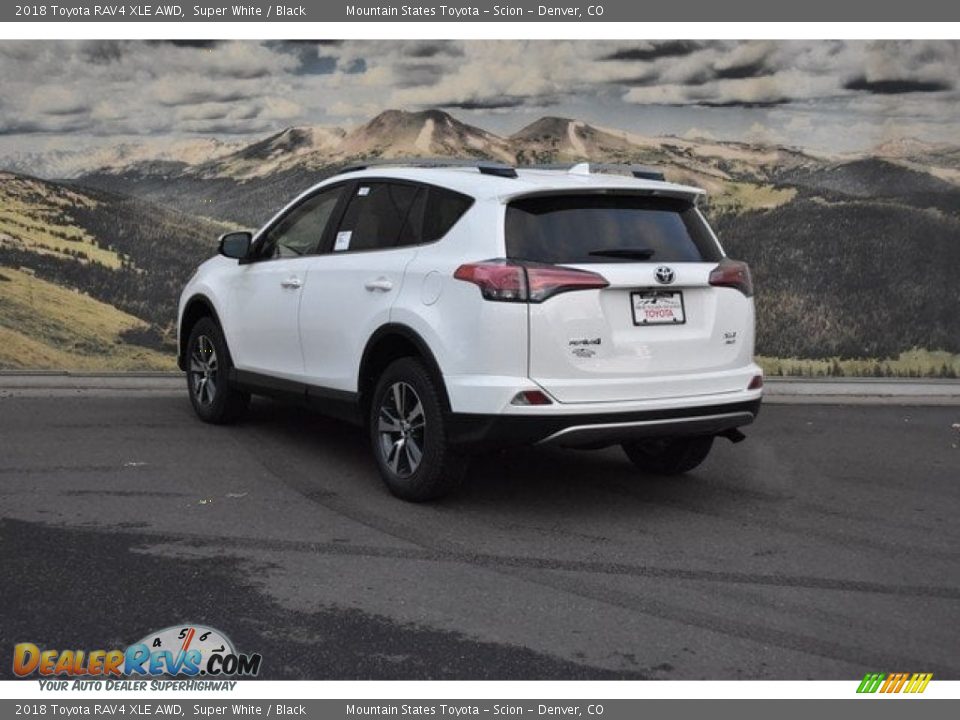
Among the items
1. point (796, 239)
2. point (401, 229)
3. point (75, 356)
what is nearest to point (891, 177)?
point (796, 239)

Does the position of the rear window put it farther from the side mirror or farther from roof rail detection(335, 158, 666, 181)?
the side mirror

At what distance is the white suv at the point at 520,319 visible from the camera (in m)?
5.66

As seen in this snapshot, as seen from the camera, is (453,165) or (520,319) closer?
(520,319)

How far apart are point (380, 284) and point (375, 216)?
62 centimetres

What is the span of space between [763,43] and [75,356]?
23.2ft

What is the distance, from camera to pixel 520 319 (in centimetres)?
559

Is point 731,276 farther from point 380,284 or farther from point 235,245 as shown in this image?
point 235,245

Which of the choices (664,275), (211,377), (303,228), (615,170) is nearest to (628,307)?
(664,275)

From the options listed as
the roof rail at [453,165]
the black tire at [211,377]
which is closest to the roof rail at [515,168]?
the roof rail at [453,165]

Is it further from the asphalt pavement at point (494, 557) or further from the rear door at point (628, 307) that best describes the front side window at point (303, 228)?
the rear door at point (628, 307)

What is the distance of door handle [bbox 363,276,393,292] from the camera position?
635 cm

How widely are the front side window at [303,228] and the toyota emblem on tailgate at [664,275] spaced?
2318mm

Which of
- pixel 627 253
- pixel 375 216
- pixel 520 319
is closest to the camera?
pixel 520 319

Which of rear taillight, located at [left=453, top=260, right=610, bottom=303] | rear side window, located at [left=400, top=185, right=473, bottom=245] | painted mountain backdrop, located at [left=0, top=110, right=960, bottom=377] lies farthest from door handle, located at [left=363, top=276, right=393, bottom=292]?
painted mountain backdrop, located at [left=0, top=110, right=960, bottom=377]
